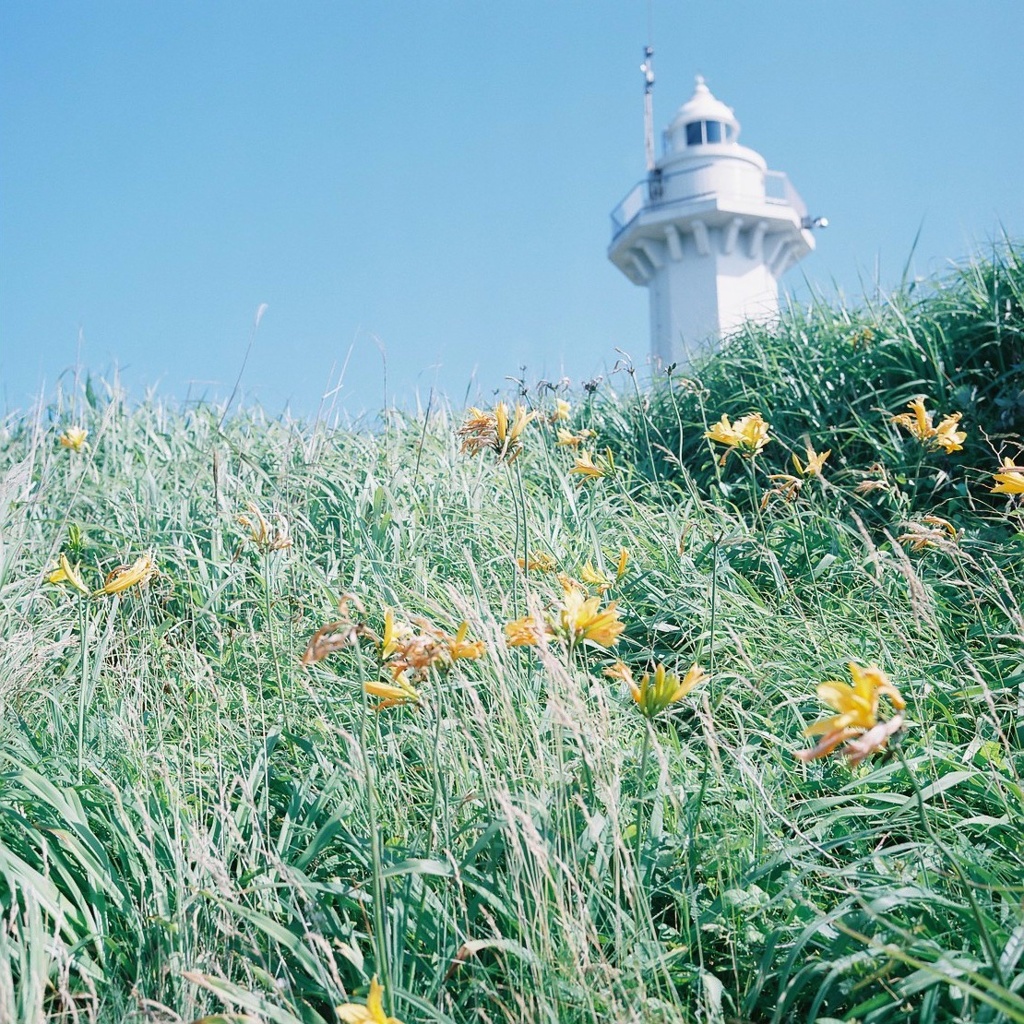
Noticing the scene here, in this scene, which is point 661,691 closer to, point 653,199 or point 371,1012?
point 371,1012

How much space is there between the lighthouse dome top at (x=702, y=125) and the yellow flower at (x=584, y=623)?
812 inches

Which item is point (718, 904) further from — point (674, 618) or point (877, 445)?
point (877, 445)

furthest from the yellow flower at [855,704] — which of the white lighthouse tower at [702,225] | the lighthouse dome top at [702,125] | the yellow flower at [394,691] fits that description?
the lighthouse dome top at [702,125]

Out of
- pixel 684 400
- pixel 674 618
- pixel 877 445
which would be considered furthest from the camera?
pixel 684 400

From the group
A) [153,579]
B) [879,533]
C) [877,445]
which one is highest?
[877,445]

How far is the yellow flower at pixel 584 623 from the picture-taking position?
1400 mm

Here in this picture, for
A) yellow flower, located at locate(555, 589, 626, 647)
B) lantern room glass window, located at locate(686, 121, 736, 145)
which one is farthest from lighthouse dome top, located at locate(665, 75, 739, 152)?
yellow flower, located at locate(555, 589, 626, 647)

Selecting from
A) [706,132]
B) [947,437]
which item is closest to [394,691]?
[947,437]

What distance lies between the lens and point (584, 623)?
55.7 inches

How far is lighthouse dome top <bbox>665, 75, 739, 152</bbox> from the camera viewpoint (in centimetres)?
2022

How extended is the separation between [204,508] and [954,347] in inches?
124

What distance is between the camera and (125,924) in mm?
1562

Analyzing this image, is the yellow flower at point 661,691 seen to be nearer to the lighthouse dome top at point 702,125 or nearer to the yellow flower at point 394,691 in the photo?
the yellow flower at point 394,691

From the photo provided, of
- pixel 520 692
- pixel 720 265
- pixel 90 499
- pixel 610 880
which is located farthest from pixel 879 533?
pixel 720 265
